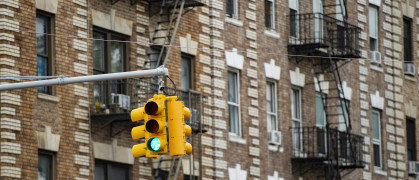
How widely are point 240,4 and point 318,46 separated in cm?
333

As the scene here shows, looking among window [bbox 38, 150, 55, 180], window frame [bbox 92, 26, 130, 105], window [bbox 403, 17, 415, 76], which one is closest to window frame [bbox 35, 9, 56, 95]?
window [bbox 38, 150, 55, 180]

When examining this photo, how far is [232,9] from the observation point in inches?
1529

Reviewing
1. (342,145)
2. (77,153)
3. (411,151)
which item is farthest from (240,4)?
(411,151)

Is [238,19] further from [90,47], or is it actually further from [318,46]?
[90,47]

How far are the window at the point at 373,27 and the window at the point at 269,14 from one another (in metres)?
7.18

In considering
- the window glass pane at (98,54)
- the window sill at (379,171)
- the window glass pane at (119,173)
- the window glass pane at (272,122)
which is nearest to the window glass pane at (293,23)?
the window glass pane at (272,122)

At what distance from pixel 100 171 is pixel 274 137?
29.4 feet

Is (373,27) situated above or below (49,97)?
above

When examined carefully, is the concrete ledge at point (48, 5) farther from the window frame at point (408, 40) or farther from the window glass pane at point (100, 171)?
the window frame at point (408, 40)

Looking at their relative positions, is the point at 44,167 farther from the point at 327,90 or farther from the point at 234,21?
the point at 327,90

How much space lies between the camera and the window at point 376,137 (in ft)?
153

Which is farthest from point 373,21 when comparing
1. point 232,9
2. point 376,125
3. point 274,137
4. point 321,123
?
point 232,9

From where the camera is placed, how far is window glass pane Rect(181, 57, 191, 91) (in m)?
36.0

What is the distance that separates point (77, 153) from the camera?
102 feet
